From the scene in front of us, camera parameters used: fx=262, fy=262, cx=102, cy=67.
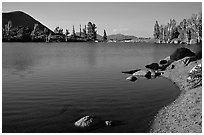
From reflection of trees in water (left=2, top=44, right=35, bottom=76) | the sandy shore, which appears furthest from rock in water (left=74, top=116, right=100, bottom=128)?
reflection of trees in water (left=2, top=44, right=35, bottom=76)

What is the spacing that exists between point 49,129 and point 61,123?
3.73 ft

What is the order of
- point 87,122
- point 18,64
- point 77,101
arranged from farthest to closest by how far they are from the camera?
point 18,64 → point 77,101 → point 87,122

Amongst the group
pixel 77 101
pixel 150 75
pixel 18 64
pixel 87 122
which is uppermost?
pixel 18 64

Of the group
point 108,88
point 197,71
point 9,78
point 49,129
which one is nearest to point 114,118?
point 49,129

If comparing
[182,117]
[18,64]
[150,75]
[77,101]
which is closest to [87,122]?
[77,101]

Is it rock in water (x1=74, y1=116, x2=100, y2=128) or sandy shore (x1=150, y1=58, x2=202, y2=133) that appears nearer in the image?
sandy shore (x1=150, y1=58, x2=202, y2=133)

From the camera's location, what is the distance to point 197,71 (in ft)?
87.5

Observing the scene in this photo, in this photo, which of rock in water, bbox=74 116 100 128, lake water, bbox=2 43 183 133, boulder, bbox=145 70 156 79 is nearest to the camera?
rock in water, bbox=74 116 100 128

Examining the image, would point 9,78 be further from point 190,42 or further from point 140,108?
point 190,42

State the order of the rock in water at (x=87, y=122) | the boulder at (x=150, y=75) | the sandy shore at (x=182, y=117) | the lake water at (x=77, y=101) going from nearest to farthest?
1. the sandy shore at (x=182, y=117)
2. the rock in water at (x=87, y=122)
3. the lake water at (x=77, y=101)
4. the boulder at (x=150, y=75)

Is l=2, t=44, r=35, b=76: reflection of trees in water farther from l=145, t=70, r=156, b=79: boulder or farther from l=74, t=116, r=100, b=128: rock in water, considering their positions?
l=74, t=116, r=100, b=128: rock in water

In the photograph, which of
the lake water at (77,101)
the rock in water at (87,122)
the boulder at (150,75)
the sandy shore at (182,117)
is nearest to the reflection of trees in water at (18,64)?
the lake water at (77,101)

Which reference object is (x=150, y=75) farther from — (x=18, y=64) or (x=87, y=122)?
(x=18, y=64)

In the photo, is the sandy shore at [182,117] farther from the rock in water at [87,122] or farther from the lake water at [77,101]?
the rock in water at [87,122]
